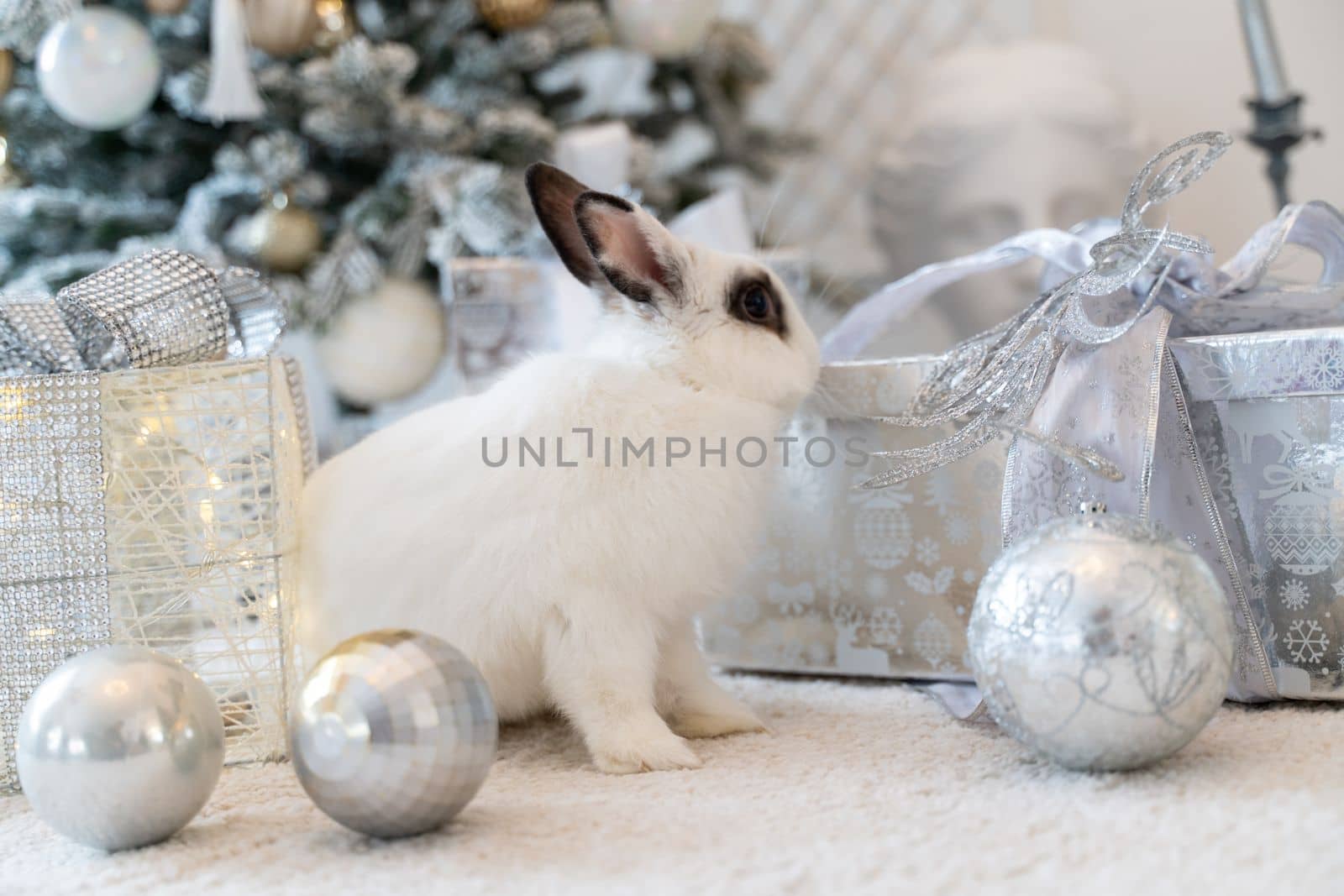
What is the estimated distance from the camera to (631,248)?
3.12 feet

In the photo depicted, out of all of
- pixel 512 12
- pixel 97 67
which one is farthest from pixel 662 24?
pixel 97 67

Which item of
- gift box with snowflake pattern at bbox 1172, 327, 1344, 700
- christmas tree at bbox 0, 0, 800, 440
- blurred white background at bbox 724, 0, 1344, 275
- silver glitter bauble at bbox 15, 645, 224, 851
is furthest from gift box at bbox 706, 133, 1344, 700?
blurred white background at bbox 724, 0, 1344, 275

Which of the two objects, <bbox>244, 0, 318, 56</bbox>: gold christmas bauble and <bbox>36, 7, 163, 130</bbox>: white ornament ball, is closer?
<bbox>36, 7, 163, 130</bbox>: white ornament ball

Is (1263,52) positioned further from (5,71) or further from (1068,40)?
(5,71)

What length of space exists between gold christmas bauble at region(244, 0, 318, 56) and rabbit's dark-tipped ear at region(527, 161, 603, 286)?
851 millimetres

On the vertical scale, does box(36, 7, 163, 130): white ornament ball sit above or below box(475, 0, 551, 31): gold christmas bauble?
below

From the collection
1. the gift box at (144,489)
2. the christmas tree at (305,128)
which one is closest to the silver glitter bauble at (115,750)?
the gift box at (144,489)

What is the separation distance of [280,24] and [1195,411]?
132cm

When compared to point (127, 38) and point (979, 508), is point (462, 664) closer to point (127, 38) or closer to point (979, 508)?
point (979, 508)

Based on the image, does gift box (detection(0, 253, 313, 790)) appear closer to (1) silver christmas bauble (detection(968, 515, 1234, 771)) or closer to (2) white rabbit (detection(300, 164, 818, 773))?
(2) white rabbit (detection(300, 164, 818, 773))

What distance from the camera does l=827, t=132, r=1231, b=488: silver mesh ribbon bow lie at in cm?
90

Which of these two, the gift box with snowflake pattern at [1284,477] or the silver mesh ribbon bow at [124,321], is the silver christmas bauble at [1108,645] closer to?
the gift box with snowflake pattern at [1284,477]

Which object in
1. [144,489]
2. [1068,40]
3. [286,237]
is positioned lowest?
[144,489]

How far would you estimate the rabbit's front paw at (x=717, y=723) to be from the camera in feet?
3.19
